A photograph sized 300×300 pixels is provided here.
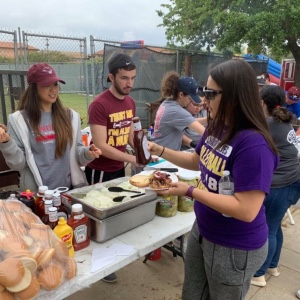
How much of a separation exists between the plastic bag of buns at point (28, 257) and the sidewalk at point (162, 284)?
1.47 metres

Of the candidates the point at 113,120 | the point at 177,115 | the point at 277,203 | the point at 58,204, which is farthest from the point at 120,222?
the point at 277,203

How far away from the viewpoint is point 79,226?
153 centimetres

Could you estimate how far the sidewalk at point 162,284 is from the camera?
2652mm

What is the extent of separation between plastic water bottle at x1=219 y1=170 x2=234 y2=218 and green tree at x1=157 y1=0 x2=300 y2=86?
12278 millimetres

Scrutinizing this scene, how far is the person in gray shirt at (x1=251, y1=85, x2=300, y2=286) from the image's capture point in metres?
2.43

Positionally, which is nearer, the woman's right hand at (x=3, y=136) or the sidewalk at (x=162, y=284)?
the woman's right hand at (x=3, y=136)

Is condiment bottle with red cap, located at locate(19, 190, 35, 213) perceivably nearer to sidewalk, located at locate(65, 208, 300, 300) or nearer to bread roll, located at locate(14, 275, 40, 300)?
bread roll, located at locate(14, 275, 40, 300)

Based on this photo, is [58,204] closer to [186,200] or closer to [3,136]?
[3,136]

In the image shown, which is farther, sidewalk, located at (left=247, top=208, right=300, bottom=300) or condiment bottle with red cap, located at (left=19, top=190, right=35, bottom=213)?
sidewalk, located at (left=247, top=208, right=300, bottom=300)

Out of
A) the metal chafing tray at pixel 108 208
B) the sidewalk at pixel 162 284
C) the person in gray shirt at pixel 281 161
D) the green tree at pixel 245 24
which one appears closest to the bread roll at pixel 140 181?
the metal chafing tray at pixel 108 208

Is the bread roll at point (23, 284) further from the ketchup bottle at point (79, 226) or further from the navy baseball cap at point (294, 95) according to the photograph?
the navy baseball cap at point (294, 95)

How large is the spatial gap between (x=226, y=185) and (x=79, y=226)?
76cm

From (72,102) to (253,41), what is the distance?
315 inches

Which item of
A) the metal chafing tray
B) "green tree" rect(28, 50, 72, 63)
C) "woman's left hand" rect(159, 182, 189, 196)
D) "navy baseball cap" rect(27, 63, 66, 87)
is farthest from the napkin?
"green tree" rect(28, 50, 72, 63)
